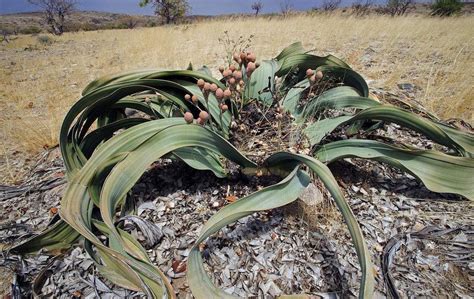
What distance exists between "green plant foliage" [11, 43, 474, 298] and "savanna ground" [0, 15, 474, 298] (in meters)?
0.24

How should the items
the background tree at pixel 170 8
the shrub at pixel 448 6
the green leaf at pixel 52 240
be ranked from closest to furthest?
the green leaf at pixel 52 240 → the shrub at pixel 448 6 → the background tree at pixel 170 8

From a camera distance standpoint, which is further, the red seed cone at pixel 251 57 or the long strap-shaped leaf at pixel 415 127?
the red seed cone at pixel 251 57

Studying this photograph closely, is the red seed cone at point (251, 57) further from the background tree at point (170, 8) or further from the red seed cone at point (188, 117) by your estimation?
the background tree at point (170, 8)

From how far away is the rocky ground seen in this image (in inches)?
33.9

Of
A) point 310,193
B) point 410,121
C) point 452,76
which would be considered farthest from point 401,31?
point 310,193

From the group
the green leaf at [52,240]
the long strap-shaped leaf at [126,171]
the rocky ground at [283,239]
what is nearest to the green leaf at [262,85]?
the rocky ground at [283,239]

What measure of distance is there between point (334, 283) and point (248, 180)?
0.48 metres

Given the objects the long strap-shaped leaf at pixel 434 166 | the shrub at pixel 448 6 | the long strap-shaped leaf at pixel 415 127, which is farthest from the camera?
the shrub at pixel 448 6

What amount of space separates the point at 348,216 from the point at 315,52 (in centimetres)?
338

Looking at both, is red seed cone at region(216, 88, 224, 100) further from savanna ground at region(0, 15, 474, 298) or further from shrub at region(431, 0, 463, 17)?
shrub at region(431, 0, 463, 17)

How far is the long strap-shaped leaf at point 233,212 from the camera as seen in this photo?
2.41 ft

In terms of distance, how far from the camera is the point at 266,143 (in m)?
1.29

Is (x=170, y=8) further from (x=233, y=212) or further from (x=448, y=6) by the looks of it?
(x=233, y=212)

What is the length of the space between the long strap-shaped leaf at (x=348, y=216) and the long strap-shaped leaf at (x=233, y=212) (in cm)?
7
